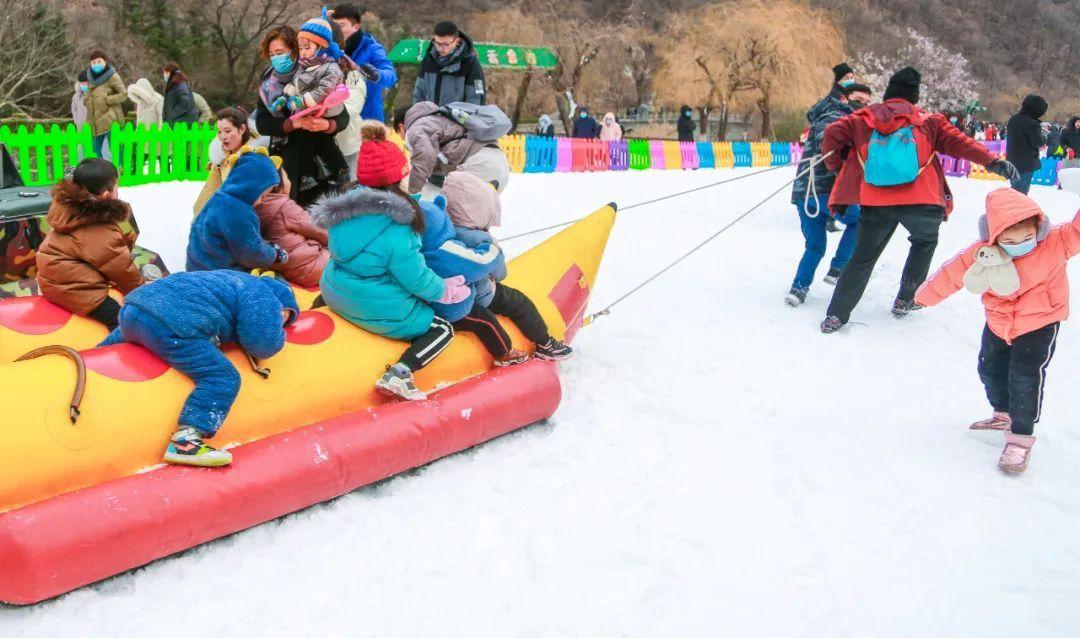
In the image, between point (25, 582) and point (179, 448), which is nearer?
point (25, 582)

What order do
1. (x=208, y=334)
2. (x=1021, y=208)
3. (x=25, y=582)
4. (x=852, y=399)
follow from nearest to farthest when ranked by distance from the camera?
(x=25, y=582) → (x=208, y=334) → (x=1021, y=208) → (x=852, y=399)

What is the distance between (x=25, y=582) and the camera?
261 centimetres

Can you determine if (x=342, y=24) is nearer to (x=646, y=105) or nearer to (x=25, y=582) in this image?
(x=25, y=582)

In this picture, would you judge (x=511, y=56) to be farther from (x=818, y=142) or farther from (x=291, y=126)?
(x=291, y=126)

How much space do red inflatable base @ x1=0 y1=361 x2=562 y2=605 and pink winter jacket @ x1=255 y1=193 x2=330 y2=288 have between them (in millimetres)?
1861

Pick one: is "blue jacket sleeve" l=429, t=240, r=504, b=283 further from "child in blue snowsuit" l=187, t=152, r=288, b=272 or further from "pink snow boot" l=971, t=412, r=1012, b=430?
"pink snow boot" l=971, t=412, r=1012, b=430

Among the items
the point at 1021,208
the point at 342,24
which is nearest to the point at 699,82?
the point at 342,24

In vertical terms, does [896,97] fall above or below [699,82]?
above

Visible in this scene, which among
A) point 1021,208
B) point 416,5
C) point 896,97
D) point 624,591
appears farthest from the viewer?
point 416,5

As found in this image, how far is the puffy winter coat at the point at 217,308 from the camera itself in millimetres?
3104

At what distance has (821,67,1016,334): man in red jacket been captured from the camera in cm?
533

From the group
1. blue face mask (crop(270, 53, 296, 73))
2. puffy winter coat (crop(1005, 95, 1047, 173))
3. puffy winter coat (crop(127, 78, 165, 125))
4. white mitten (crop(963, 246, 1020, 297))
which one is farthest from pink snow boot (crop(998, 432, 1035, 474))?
puffy winter coat (crop(127, 78, 165, 125))

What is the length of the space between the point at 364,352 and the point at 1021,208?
2.86 metres

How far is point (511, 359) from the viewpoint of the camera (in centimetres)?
438
